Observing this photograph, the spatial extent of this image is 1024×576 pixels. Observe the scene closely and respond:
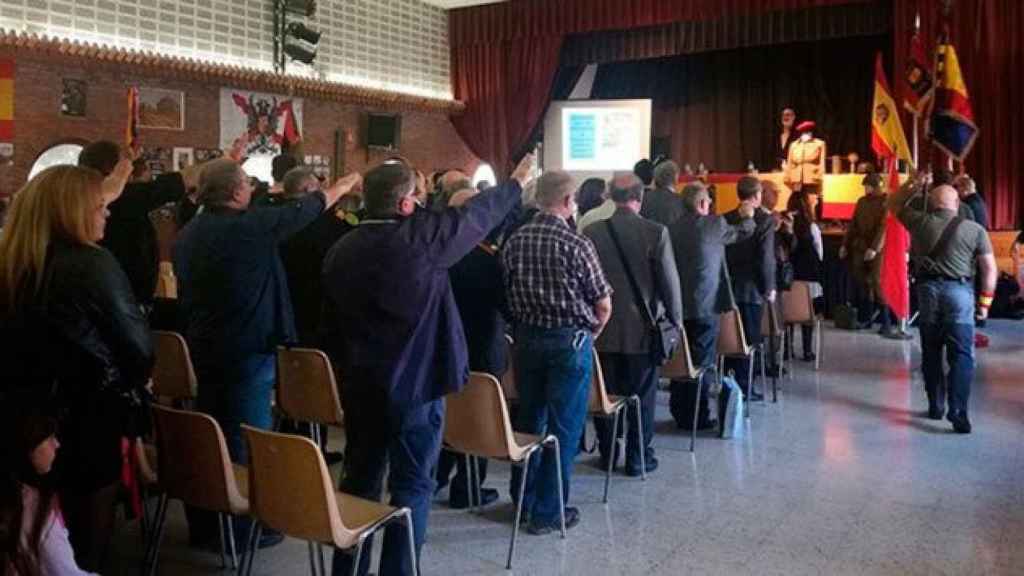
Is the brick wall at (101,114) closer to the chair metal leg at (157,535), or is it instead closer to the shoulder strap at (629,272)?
the chair metal leg at (157,535)

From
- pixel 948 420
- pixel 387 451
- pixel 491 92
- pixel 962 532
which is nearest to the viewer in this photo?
pixel 387 451

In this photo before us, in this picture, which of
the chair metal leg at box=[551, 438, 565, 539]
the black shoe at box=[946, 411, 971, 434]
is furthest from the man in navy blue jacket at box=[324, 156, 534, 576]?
the black shoe at box=[946, 411, 971, 434]

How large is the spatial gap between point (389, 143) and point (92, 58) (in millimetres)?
3996

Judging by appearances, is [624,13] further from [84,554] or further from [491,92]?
[84,554]

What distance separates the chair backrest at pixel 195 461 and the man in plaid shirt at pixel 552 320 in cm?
136

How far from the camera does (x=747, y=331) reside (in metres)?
6.39

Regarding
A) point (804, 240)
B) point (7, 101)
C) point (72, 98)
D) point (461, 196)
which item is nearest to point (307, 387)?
point (461, 196)

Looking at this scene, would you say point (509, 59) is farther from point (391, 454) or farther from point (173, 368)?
point (391, 454)

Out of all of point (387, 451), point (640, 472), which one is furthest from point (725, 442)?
point (387, 451)

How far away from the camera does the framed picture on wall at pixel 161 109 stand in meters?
8.79

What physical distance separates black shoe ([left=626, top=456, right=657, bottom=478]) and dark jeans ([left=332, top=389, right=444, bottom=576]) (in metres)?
1.97

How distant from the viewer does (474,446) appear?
3.83m

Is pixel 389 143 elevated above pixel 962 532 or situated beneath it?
elevated above

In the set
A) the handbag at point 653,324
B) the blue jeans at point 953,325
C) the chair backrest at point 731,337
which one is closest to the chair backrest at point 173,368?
the handbag at point 653,324
